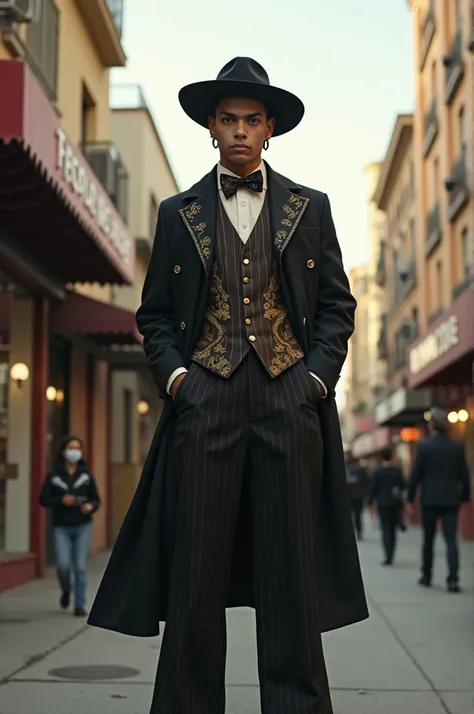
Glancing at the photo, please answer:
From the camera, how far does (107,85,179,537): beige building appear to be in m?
22.9

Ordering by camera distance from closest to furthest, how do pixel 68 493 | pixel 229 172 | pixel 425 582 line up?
pixel 229 172 → pixel 68 493 → pixel 425 582

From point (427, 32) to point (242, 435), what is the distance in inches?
1181

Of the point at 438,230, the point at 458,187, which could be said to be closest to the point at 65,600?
the point at 458,187

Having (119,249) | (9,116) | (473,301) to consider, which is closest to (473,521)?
(473,301)

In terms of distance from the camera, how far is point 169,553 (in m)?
3.72

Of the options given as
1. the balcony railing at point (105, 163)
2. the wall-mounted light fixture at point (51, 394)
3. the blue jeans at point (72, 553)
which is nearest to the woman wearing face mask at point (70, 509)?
the blue jeans at point (72, 553)

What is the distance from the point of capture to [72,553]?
10430 millimetres

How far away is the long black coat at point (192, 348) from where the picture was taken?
3701 millimetres

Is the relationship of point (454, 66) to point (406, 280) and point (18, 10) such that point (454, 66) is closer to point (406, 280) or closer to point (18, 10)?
point (406, 280)

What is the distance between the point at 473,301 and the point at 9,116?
9616mm

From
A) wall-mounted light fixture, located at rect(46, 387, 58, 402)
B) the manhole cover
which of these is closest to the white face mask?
wall-mounted light fixture, located at rect(46, 387, 58, 402)


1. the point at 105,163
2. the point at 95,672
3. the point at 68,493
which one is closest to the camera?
the point at 95,672

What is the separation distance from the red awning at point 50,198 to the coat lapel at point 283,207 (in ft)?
17.2

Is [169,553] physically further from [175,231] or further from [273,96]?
[273,96]
